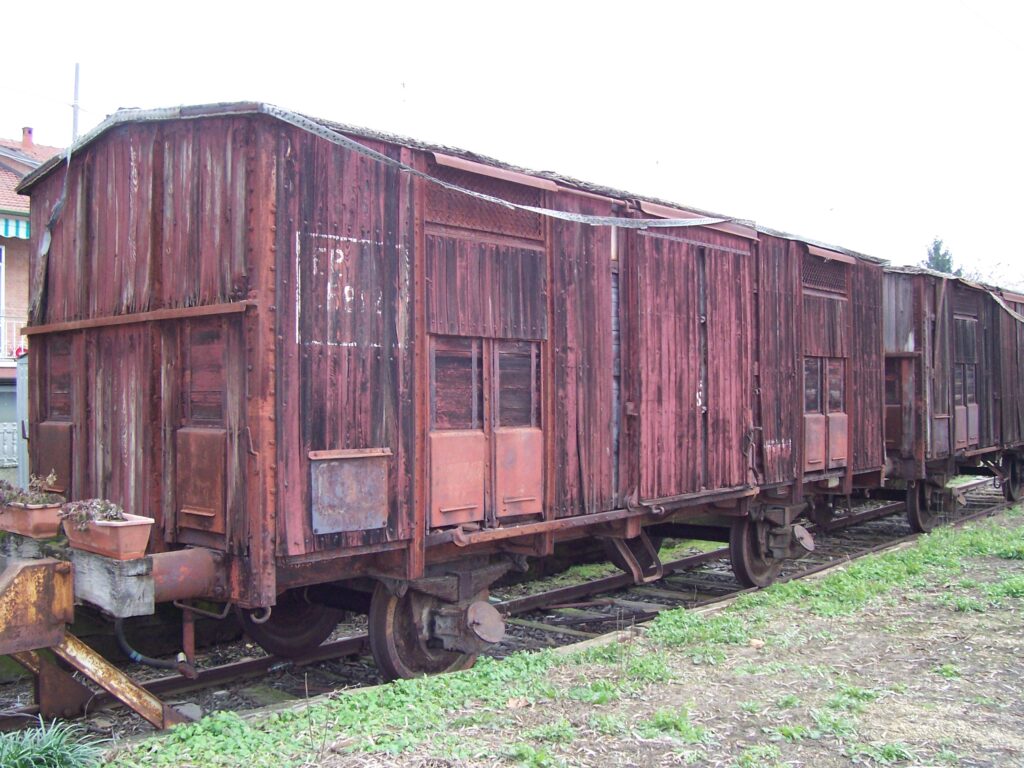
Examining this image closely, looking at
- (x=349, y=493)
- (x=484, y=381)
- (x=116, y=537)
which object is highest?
(x=484, y=381)

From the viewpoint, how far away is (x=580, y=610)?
29.2 ft

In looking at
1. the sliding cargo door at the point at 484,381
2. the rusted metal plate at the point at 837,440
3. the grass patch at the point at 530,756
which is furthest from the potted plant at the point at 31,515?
the rusted metal plate at the point at 837,440

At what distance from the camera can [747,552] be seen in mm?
9891

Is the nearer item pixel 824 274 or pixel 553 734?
pixel 553 734

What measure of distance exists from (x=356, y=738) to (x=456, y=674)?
134 cm

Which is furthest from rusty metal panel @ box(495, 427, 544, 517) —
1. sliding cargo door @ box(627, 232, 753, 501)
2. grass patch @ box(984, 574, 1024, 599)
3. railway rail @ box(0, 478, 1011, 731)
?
grass patch @ box(984, 574, 1024, 599)

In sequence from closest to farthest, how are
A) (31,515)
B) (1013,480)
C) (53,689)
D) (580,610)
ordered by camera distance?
(31,515), (53,689), (580,610), (1013,480)

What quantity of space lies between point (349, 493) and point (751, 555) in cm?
594

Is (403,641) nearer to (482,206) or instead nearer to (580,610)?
(580,610)

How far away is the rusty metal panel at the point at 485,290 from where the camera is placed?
241 inches

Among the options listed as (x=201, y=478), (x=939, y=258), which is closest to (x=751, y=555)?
(x=201, y=478)

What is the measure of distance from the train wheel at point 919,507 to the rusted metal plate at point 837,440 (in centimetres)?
320

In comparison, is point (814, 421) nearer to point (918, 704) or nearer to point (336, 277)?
point (918, 704)

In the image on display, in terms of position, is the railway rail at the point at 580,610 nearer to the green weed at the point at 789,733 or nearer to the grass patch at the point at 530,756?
the grass patch at the point at 530,756
